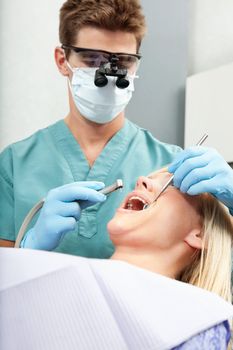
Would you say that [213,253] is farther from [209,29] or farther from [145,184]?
[209,29]

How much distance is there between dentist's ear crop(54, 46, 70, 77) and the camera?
1.58 meters

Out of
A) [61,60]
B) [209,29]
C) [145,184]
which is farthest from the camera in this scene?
[209,29]

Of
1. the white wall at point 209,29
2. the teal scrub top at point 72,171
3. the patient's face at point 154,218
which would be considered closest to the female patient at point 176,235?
the patient's face at point 154,218

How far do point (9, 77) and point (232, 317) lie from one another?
0.93 m

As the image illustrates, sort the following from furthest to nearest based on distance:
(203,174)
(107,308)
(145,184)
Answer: (145,184)
(203,174)
(107,308)

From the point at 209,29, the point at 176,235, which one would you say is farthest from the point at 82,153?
the point at 209,29

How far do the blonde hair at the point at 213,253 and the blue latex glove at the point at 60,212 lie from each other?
25 cm

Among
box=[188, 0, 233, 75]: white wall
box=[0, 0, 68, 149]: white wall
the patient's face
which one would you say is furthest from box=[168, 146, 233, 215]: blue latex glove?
box=[188, 0, 233, 75]: white wall

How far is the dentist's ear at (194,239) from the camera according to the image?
1.34 meters

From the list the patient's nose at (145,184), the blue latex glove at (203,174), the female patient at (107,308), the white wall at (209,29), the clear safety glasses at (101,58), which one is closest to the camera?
the female patient at (107,308)

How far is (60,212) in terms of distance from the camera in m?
1.27

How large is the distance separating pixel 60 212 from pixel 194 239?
30 cm

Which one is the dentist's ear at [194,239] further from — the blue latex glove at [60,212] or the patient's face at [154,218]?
the blue latex glove at [60,212]

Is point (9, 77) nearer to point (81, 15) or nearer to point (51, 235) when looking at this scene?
point (81, 15)
